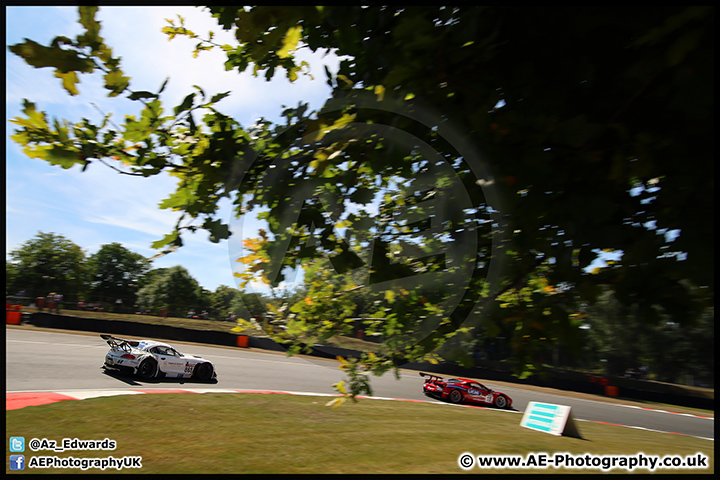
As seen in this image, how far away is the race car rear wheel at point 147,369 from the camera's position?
12570 millimetres

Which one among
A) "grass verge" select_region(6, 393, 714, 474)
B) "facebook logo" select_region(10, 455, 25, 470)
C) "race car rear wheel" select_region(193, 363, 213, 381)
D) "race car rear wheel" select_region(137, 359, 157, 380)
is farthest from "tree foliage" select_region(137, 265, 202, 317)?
"facebook logo" select_region(10, 455, 25, 470)

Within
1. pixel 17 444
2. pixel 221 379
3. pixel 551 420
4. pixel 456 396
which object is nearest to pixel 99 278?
pixel 221 379

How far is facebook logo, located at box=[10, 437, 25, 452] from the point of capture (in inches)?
215

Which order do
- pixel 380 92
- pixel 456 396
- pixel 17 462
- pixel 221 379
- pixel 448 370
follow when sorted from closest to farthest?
pixel 380 92 < pixel 17 462 < pixel 221 379 < pixel 456 396 < pixel 448 370

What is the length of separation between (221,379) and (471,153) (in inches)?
570

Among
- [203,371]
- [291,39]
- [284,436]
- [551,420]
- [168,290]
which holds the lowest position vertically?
[551,420]

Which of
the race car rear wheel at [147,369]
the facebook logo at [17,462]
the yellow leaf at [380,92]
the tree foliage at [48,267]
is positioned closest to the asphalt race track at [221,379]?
the race car rear wheel at [147,369]

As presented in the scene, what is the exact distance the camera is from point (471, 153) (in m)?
2.46

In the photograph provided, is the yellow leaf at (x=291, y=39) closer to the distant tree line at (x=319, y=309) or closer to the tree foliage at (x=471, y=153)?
the tree foliage at (x=471, y=153)

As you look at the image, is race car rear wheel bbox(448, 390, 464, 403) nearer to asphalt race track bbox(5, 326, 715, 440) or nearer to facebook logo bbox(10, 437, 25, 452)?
asphalt race track bbox(5, 326, 715, 440)

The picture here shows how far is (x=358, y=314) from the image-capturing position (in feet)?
13.4

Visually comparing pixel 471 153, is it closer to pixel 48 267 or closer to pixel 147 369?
pixel 147 369

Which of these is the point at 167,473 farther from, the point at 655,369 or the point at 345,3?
the point at 655,369

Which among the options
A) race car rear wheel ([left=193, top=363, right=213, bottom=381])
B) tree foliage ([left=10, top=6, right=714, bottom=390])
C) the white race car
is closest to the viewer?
tree foliage ([left=10, top=6, right=714, bottom=390])
